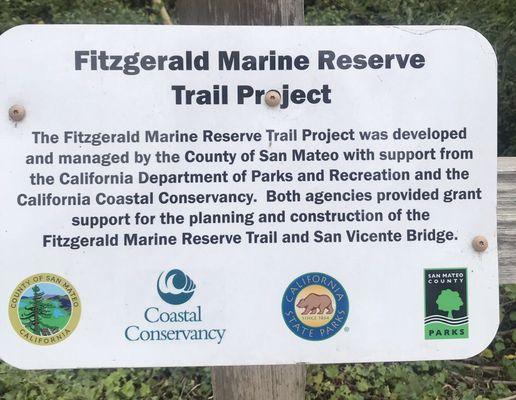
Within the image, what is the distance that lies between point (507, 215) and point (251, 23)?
2.61ft

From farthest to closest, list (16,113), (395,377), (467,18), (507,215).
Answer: (467,18) → (395,377) → (507,215) → (16,113)

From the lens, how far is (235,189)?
1529 mm

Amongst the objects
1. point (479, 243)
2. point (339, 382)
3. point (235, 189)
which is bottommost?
point (339, 382)

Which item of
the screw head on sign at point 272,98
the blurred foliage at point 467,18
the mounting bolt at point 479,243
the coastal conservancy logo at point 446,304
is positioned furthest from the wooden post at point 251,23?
the blurred foliage at point 467,18

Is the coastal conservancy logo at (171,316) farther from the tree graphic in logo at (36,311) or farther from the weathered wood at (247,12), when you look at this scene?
the weathered wood at (247,12)

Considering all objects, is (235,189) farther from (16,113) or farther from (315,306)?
(16,113)

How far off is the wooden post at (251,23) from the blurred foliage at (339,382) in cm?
120

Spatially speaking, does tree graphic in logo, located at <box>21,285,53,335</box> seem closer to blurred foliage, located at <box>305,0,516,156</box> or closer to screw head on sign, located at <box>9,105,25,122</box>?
screw head on sign, located at <box>9,105,25,122</box>

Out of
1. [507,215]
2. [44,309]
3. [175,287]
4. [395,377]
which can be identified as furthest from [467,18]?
[44,309]

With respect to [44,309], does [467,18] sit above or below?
above

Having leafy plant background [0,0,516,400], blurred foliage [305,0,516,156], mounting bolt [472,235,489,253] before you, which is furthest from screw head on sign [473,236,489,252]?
blurred foliage [305,0,516,156]

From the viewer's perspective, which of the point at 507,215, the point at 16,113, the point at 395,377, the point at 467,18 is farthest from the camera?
the point at 467,18

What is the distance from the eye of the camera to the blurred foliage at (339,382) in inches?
108

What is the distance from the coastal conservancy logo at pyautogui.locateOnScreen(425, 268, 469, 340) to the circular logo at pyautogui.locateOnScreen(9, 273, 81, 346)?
0.83m
